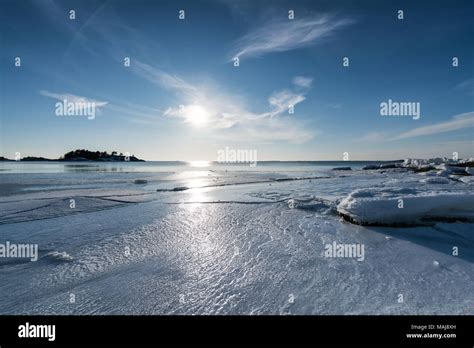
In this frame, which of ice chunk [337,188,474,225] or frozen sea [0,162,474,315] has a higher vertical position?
ice chunk [337,188,474,225]

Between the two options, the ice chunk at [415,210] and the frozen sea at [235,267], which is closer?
the frozen sea at [235,267]

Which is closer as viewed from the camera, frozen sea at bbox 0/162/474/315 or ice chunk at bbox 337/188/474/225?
frozen sea at bbox 0/162/474/315

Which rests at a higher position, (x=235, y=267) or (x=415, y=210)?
(x=415, y=210)

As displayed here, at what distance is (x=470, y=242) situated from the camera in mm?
6301

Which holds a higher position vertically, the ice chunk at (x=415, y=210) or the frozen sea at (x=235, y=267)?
the ice chunk at (x=415, y=210)

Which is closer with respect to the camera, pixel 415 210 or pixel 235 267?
pixel 235 267
